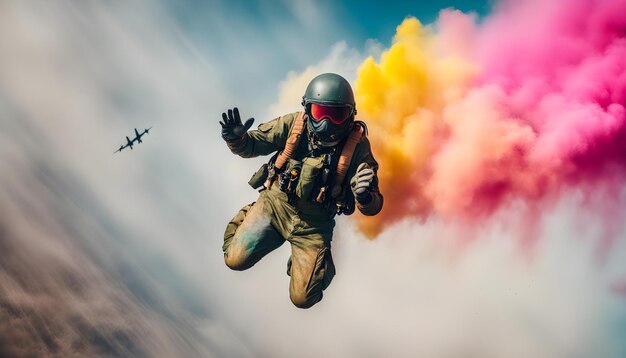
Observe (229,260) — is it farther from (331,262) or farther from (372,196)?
(372,196)

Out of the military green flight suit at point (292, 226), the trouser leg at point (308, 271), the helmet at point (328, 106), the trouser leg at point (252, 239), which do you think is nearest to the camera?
the helmet at point (328, 106)

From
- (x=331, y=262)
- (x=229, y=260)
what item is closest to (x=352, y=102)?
(x=331, y=262)

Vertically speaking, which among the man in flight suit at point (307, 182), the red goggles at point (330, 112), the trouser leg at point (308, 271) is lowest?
the trouser leg at point (308, 271)

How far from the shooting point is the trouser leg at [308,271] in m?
8.52

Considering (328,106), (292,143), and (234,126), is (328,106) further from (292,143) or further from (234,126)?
(234,126)

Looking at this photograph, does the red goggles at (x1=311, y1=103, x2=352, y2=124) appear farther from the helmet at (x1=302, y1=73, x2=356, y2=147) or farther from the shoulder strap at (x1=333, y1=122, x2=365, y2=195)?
the shoulder strap at (x1=333, y1=122, x2=365, y2=195)

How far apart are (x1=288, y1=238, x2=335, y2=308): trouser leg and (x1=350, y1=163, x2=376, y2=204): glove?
151 cm

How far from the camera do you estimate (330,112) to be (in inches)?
313

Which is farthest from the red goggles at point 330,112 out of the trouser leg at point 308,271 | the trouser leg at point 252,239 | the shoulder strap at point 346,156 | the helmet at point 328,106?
the trouser leg at point 308,271

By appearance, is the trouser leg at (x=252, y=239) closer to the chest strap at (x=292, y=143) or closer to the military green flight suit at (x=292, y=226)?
the military green flight suit at (x=292, y=226)

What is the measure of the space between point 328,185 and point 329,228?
1108mm

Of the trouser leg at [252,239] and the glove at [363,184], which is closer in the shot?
the glove at [363,184]

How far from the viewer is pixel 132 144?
45.2m

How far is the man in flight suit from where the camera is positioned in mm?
7965
